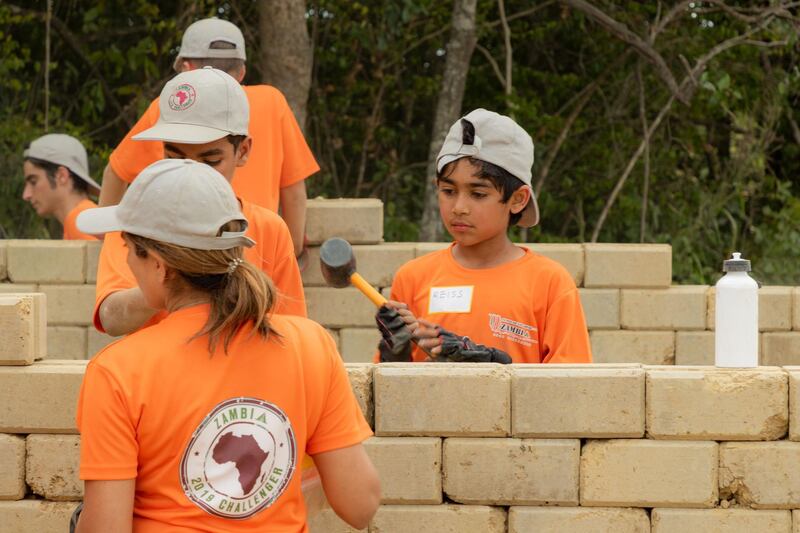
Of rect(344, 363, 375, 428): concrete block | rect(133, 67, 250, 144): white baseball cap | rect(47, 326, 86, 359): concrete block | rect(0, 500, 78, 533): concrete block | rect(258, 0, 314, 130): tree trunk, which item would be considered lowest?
rect(0, 500, 78, 533): concrete block

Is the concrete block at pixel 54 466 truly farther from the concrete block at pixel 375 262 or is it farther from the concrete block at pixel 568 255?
the concrete block at pixel 568 255

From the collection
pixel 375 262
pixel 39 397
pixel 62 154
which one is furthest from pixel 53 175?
pixel 39 397

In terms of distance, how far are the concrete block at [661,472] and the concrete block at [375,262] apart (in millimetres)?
3255

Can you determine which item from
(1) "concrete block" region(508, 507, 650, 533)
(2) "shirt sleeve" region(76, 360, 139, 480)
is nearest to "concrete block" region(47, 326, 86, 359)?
(1) "concrete block" region(508, 507, 650, 533)

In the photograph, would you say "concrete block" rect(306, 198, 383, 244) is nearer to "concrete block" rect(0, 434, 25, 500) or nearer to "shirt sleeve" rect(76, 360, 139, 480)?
"concrete block" rect(0, 434, 25, 500)

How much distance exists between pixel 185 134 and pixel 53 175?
417cm

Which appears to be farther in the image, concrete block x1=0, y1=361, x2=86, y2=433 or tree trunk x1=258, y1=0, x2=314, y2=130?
tree trunk x1=258, y1=0, x2=314, y2=130

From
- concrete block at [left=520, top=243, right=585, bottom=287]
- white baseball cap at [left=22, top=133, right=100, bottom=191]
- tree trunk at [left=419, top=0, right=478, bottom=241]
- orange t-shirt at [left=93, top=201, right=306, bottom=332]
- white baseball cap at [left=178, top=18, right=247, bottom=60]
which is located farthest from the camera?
tree trunk at [left=419, top=0, right=478, bottom=241]

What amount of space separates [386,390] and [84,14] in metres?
8.09

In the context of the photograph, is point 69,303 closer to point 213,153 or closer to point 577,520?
point 213,153

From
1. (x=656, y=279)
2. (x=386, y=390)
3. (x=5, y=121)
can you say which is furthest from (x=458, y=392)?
(x=5, y=121)

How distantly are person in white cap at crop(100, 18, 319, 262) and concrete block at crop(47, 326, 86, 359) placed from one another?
190cm

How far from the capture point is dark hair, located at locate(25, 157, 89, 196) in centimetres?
769

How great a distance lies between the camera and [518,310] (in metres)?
4.32
